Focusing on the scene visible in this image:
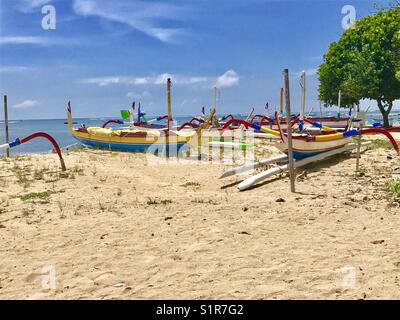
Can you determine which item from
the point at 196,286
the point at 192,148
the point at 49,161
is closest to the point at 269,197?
the point at 196,286

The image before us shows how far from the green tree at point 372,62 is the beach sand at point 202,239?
25.4 metres

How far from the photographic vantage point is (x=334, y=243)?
602cm

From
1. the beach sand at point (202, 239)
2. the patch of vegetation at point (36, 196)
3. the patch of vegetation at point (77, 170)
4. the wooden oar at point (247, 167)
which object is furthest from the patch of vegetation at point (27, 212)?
the wooden oar at point (247, 167)

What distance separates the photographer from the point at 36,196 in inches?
396

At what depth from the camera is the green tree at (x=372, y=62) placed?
34.0m

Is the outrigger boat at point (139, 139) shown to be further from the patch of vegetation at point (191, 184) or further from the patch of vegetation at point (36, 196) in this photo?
the patch of vegetation at point (36, 196)

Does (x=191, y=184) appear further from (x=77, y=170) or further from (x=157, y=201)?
(x=77, y=170)

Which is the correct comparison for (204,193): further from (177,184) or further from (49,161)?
(49,161)

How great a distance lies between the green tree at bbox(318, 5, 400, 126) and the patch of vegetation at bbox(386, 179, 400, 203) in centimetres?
2648

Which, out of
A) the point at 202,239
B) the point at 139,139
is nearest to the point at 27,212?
the point at 202,239

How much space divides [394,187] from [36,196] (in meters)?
9.18

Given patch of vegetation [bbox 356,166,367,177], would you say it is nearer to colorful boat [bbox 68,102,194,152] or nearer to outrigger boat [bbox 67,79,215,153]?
outrigger boat [bbox 67,79,215,153]

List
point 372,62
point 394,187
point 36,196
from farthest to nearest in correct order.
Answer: point 372,62 < point 36,196 < point 394,187

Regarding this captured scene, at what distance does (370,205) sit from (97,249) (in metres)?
5.74
